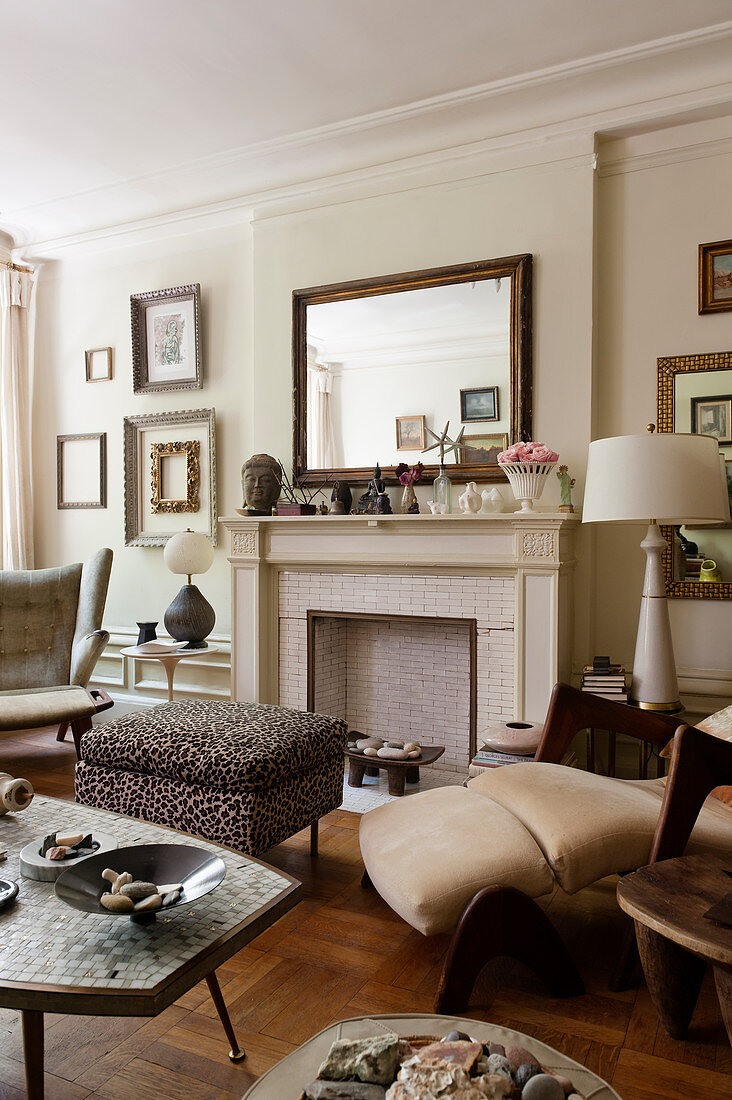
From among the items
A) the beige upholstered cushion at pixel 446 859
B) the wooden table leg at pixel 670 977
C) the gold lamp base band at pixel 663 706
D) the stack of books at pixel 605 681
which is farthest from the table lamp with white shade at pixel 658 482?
the wooden table leg at pixel 670 977

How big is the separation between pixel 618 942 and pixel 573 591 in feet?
4.86

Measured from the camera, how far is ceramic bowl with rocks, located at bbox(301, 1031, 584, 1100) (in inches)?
35.5

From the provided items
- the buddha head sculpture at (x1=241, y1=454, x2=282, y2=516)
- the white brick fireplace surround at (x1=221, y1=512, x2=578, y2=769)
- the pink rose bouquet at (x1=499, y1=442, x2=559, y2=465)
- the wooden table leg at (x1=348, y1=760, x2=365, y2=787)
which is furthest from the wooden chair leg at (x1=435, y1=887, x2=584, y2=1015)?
the buddha head sculpture at (x1=241, y1=454, x2=282, y2=516)

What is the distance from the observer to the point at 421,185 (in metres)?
3.48

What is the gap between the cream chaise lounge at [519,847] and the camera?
1.67m

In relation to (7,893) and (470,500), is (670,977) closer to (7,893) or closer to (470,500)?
(7,893)

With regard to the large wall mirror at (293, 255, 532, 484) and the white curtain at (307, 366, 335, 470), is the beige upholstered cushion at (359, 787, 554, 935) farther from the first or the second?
the white curtain at (307, 366, 335, 470)

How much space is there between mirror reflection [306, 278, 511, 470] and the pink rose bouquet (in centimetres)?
24

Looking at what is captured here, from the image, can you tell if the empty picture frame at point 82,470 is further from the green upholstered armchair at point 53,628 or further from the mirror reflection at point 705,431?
the mirror reflection at point 705,431

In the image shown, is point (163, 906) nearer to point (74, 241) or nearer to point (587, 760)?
point (587, 760)

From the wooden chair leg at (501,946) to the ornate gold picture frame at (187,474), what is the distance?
2.96 meters

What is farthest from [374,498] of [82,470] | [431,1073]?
[431,1073]

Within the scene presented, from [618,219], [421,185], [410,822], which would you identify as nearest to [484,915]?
[410,822]

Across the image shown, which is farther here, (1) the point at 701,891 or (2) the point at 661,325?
(2) the point at 661,325
